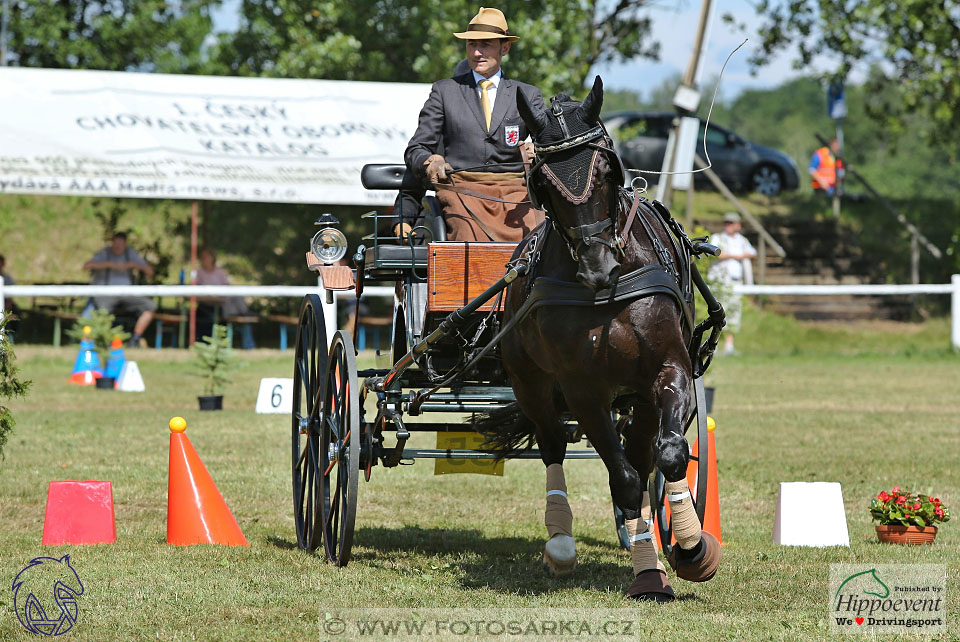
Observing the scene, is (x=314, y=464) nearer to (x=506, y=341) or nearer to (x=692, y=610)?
(x=506, y=341)

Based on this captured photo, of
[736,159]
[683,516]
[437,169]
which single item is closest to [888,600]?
[683,516]

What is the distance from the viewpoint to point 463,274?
254 inches

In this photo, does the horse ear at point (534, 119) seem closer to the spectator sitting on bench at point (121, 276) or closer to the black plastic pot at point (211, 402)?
the black plastic pot at point (211, 402)

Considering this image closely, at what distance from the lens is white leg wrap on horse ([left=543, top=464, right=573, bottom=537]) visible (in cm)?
→ 615

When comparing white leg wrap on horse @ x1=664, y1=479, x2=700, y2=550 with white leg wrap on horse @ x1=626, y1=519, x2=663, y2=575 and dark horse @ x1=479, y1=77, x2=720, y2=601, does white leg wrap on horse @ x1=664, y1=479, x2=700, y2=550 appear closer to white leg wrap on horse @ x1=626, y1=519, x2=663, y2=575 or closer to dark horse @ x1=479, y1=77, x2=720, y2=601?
dark horse @ x1=479, y1=77, x2=720, y2=601

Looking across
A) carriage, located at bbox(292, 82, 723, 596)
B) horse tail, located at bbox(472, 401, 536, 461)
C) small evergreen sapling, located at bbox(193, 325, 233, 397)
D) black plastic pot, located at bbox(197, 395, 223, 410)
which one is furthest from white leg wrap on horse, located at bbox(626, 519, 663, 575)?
small evergreen sapling, located at bbox(193, 325, 233, 397)

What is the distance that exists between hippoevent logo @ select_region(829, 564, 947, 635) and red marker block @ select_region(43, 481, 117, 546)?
3893 millimetres

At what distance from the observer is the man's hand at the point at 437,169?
692 centimetres

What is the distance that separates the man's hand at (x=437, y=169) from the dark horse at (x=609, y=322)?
3.52ft

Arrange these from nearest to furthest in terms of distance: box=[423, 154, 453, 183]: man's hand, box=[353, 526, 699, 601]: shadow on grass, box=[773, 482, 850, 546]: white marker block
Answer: box=[353, 526, 699, 601]: shadow on grass, box=[423, 154, 453, 183]: man's hand, box=[773, 482, 850, 546]: white marker block

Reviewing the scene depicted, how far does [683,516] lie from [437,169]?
2.50 meters

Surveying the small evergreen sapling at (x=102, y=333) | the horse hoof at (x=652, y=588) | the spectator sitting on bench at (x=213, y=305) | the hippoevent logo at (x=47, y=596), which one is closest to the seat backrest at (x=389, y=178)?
the hippoevent logo at (x=47, y=596)

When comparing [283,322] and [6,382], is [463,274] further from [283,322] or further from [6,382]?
[283,322]

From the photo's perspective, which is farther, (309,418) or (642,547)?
(309,418)
